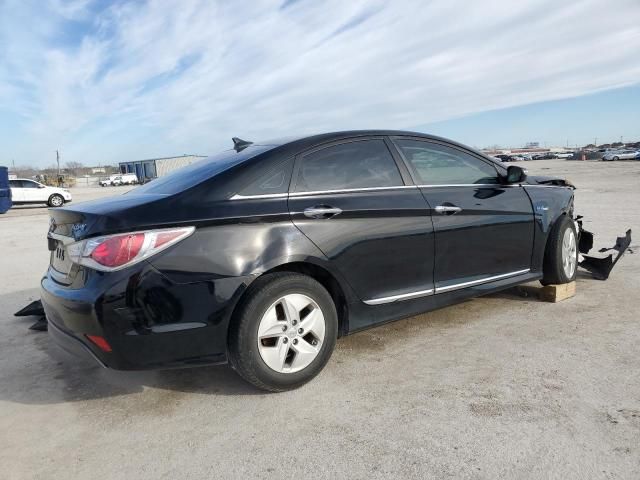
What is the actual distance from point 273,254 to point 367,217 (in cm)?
74

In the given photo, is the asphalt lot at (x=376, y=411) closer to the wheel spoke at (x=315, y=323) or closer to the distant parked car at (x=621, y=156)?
the wheel spoke at (x=315, y=323)

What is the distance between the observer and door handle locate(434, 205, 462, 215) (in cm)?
367

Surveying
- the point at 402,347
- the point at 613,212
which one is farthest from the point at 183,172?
the point at 613,212

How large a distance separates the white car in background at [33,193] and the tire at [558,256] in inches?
923

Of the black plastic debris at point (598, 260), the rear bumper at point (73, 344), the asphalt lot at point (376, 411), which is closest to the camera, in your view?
the asphalt lot at point (376, 411)

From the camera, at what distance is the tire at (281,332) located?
9.35 ft

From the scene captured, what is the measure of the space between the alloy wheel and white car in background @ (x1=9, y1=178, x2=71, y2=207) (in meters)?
23.5

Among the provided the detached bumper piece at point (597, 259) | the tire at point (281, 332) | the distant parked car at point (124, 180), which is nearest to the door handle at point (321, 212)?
the tire at point (281, 332)

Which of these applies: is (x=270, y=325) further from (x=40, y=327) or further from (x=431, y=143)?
(x=40, y=327)

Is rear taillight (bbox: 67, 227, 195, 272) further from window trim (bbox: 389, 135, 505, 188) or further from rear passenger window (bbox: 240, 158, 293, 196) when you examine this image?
window trim (bbox: 389, 135, 505, 188)

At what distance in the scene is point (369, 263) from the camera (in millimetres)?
3320

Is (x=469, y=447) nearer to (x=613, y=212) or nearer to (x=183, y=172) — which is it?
(x=183, y=172)

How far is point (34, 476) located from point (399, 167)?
2808 millimetres

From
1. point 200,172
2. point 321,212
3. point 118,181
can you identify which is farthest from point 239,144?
point 118,181
